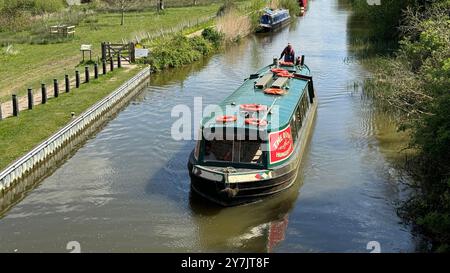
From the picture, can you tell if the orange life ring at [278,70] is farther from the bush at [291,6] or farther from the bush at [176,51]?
the bush at [291,6]

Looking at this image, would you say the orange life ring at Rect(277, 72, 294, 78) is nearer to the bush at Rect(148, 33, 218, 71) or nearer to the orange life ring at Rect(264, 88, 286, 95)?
the orange life ring at Rect(264, 88, 286, 95)

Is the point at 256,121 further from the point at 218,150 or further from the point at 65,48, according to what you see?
the point at 65,48

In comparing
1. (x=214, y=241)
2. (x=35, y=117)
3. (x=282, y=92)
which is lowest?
(x=214, y=241)

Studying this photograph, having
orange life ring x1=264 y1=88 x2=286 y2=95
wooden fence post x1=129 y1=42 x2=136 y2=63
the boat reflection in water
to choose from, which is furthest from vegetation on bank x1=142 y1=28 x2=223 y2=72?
the boat reflection in water

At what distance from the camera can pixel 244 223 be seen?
15.6 metres

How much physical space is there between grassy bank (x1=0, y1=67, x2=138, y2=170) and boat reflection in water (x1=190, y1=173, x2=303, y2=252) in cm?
617

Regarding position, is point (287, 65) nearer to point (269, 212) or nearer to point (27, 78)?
point (269, 212)

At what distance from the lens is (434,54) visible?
71.3 ft

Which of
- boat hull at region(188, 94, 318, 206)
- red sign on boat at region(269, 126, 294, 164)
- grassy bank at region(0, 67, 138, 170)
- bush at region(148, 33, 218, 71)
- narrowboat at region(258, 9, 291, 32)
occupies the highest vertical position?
narrowboat at region(258, 9, 291, 32)

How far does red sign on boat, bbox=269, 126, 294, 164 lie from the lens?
648 inches

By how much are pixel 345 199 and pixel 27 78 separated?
19.1m

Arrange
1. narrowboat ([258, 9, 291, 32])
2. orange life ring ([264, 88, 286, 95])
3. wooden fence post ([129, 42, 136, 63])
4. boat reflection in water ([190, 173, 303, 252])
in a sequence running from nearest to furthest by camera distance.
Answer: boat reflection in water ([190, 173, 303, 252])
orange life ring ([264, 88, 286, 95])
wooden fence post ([129, 42, 136, 63])
narrowboat ([258, 9, 291, 32])
